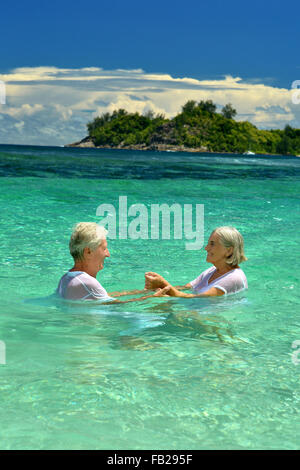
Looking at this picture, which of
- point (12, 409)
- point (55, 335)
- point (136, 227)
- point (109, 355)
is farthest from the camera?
point (136, 227)

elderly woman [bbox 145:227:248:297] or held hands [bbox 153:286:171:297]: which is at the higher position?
elderly woman [bbox 145:227:248:297]

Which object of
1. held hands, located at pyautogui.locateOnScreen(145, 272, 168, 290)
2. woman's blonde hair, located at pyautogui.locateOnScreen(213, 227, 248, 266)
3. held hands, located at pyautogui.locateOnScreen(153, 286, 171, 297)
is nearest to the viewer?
woman's blonde hair, located at pyautogui.locateOnScreen(213, 227, 248, 266)

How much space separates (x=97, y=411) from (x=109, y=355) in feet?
3.54

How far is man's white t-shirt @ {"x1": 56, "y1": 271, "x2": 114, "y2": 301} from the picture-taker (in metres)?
5.62

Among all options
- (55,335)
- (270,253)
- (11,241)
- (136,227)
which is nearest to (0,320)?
(55,335)

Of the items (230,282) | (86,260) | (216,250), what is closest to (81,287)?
(86,260)

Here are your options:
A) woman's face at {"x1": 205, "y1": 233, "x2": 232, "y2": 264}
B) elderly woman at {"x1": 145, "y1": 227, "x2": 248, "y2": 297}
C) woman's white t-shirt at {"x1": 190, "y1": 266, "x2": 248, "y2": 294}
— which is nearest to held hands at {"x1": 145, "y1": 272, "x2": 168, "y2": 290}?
elderly woman at {"x1": 145, "y1": 227, "x2": 248, "y2": 297}

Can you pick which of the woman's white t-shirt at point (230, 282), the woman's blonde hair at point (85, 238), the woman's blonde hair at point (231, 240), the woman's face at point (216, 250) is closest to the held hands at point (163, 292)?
the woman's white t-shirt at point (230, 282)

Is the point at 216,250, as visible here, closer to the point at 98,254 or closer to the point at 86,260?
the point at 98,254

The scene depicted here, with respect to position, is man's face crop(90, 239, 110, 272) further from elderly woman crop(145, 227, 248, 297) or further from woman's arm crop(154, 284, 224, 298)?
woman's arm crop(154, 284, 224, 298)

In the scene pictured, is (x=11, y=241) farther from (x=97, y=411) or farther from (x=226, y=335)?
(x=97, y=411)

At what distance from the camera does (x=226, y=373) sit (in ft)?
15.1

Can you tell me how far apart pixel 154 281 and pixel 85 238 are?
115 cm

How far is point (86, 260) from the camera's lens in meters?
5.62
